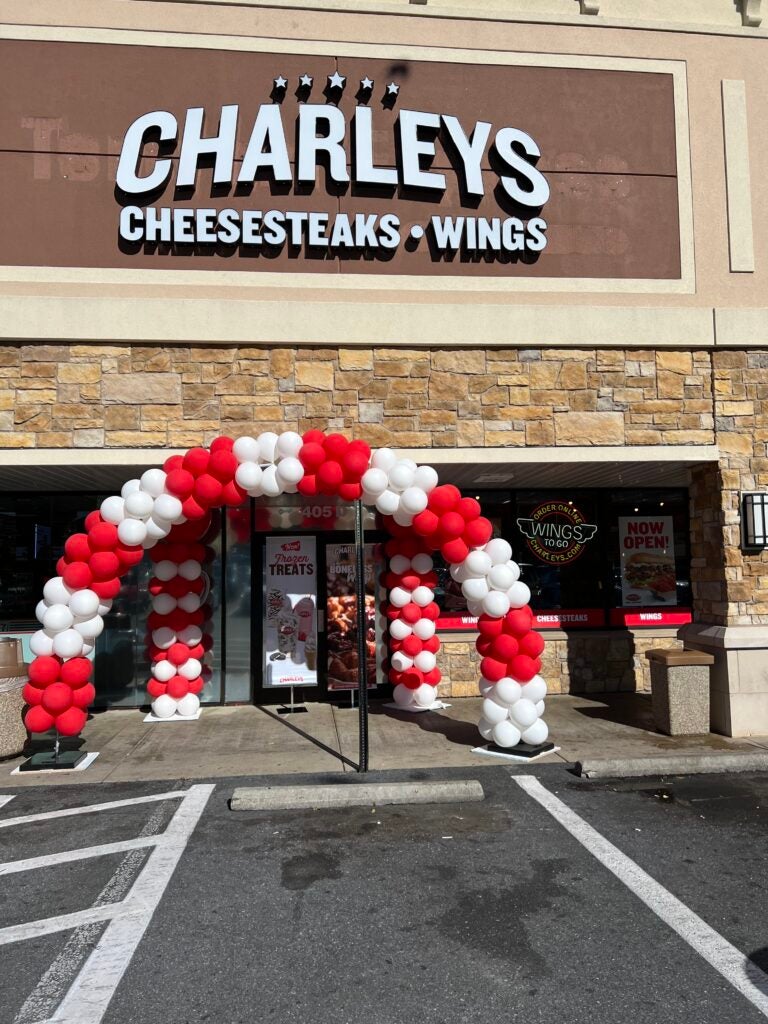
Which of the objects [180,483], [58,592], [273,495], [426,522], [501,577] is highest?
[180,483]

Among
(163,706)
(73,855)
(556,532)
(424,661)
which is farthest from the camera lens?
(556,532)

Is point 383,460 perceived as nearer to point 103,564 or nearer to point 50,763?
point 103,564

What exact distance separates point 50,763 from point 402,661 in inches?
191

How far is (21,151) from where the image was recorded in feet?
31.3

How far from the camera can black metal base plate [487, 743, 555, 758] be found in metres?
8.12

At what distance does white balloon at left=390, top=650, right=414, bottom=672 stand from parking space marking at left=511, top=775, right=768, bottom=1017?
418 centimetres

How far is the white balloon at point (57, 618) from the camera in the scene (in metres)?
8.02

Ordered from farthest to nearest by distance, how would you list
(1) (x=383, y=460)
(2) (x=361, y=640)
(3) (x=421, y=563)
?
(3) (x=421, y=563) → (1) (x=383, y=460) → (2) (x=361, y=640)

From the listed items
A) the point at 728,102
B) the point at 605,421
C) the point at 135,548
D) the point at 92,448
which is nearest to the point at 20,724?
the point at 135,548

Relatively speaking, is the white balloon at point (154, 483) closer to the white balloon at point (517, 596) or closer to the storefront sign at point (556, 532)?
A: the white balloon at point (517, 596)

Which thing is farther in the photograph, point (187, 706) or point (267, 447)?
point (187, 706)

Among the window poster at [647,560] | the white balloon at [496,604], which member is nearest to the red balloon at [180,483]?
the white balloon at [496,604]

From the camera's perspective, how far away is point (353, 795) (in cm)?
677

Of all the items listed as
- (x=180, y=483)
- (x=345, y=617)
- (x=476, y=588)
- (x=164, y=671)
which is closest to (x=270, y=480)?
(x=180, y=483)
